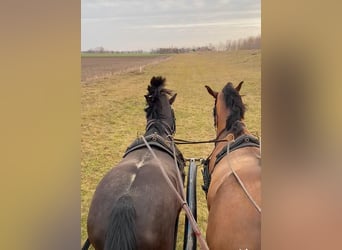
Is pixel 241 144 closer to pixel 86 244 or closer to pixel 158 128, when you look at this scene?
pixel 158 128

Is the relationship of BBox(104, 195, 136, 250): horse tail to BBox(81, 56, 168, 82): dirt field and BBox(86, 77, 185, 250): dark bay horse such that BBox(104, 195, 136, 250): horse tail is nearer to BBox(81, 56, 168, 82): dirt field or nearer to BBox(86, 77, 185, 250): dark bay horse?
BBox(86, 77, 185, 250): dark bay horse

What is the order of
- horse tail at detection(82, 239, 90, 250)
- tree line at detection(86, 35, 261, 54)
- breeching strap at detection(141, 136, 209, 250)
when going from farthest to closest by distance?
horse tail at detection(82, 239, 90, 250), breeching strap at detection(141, 136, 209, 250), tree line at detection(86, 35, 261, 54)

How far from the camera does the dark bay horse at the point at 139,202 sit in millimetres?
1278

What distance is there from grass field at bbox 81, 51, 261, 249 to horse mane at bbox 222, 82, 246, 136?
0.02 m

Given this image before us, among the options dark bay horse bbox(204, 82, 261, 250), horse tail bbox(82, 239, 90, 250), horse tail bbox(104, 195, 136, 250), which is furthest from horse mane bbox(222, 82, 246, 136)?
horse tail bbox(82, 239, 90, 250)

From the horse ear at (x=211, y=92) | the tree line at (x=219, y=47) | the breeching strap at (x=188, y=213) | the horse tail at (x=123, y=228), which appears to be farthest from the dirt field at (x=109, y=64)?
the horse tail at (x=123, y=228)

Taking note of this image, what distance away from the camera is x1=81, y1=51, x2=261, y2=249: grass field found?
1.21m

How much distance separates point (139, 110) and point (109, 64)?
16 cm

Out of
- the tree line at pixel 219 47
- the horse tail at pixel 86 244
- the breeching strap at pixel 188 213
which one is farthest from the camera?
the horse tail at pixel 86 244

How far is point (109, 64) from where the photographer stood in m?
1.28

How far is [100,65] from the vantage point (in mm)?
1258

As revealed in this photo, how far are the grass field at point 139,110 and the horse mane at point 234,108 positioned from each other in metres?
0.02

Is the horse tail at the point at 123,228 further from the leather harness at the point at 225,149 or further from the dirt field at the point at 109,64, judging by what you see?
the dirt field at the point at 109,64

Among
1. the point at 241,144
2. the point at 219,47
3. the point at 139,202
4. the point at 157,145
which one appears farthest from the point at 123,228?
the point at 219,47
